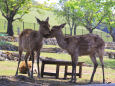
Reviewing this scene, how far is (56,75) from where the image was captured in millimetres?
10008

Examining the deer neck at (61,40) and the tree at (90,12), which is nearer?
the deer neck at (61,40)

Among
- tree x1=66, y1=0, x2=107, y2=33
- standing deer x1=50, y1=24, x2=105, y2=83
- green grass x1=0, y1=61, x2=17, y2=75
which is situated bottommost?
green grass x1=0, y1=61, x2=17, y2=75

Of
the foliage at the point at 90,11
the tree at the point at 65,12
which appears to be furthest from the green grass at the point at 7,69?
the tree at the point at 65,12

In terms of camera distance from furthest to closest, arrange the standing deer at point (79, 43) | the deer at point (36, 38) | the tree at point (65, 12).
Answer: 1. the tree at point (65, 12)
2. the deer at point (36, 38)
3. the standing deer at point (79, 43)

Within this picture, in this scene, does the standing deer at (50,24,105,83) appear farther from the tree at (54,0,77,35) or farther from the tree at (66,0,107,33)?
the tree at (54,0,77,35)

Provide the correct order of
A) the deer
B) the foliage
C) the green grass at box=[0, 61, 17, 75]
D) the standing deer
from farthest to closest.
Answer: the foliage → the green grass at box=[0, 61, 17, 75] → the deer → the standing deer

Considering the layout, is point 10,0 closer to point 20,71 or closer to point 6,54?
point 6,54

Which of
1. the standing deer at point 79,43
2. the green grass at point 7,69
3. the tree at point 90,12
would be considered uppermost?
the tree at point 90,12

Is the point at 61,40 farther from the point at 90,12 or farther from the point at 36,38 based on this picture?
the point at 90,12

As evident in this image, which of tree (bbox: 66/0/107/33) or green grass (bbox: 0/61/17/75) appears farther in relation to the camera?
tree (bbox: 66/0/107/33)

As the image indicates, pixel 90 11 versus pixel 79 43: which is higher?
pixel 90 11

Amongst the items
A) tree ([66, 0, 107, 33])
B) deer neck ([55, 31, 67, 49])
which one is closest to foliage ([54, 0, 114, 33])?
tree ([66, 0, 107, 33])

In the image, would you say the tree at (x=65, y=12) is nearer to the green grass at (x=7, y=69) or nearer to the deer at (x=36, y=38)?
the green grass at (x=7, y=69)

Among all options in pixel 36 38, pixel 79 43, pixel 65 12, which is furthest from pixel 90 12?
pixel 79 43
